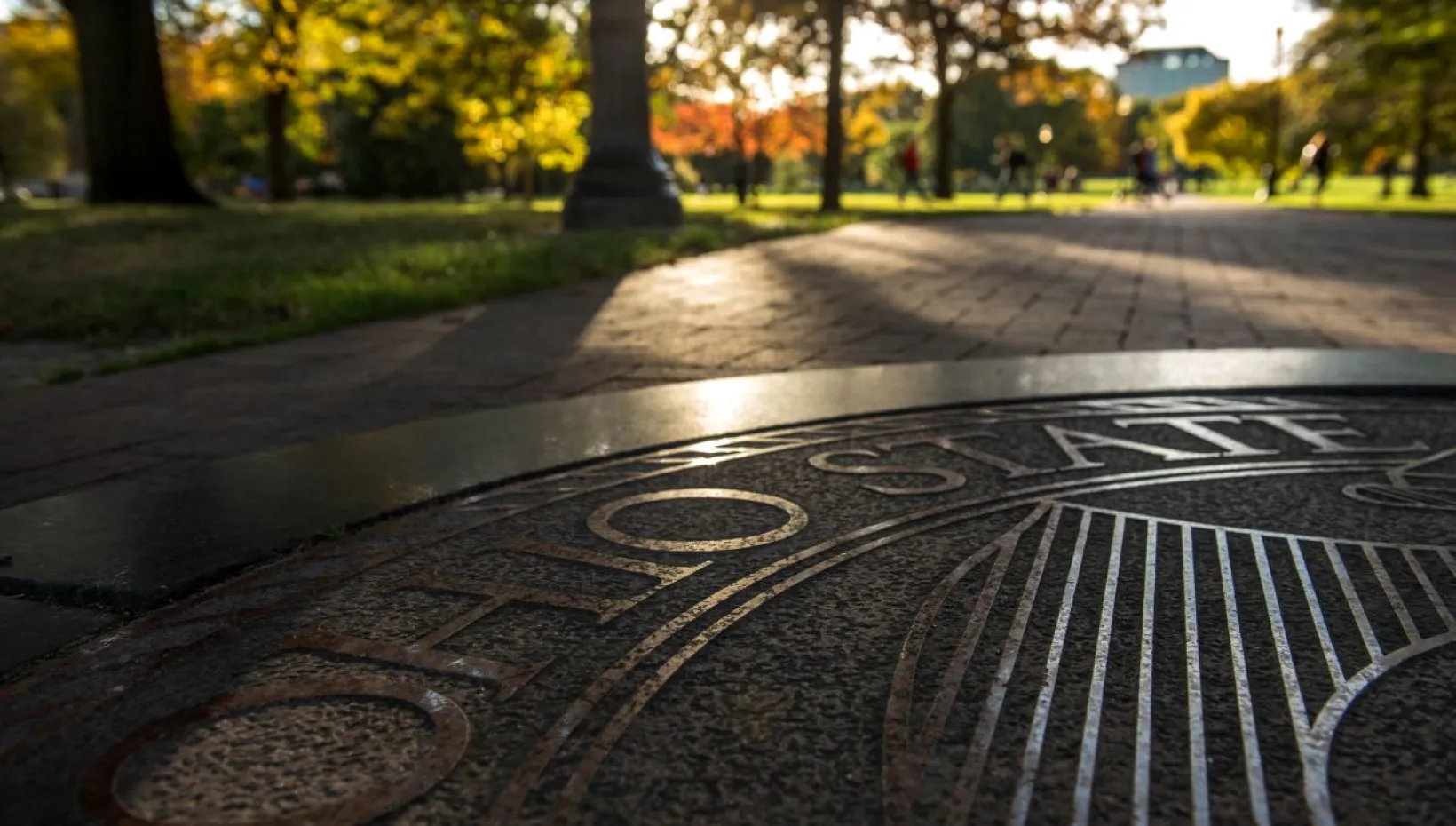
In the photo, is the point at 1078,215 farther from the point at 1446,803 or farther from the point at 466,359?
the point at 1446,803

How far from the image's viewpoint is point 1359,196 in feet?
140

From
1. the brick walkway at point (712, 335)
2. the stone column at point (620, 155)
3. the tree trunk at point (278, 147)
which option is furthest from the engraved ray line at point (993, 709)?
the tree trunk at point (278, 147)

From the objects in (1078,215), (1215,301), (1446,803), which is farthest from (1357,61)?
(1446,803)

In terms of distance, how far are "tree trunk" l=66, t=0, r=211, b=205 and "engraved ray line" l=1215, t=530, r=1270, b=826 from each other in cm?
1652

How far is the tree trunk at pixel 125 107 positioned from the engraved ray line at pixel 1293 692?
54.2 feet

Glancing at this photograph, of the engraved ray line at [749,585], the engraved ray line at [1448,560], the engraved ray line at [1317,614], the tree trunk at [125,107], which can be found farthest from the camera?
the tree trunk at [125,107]

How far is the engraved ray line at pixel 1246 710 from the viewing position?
1437mm

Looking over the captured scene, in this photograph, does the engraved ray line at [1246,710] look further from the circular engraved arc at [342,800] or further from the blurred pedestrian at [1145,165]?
the blurred pedestrian at [1145,165]

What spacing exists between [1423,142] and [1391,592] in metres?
41.9

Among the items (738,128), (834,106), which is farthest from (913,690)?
(738,128)

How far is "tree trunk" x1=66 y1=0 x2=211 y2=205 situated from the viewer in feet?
48.4

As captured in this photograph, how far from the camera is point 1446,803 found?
1441 mm

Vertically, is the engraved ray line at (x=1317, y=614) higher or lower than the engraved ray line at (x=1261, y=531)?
lower

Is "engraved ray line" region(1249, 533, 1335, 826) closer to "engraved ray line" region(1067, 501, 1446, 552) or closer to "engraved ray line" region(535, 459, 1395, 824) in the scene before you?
"engraved ray line" region(1067, 501, 1446, 552)
